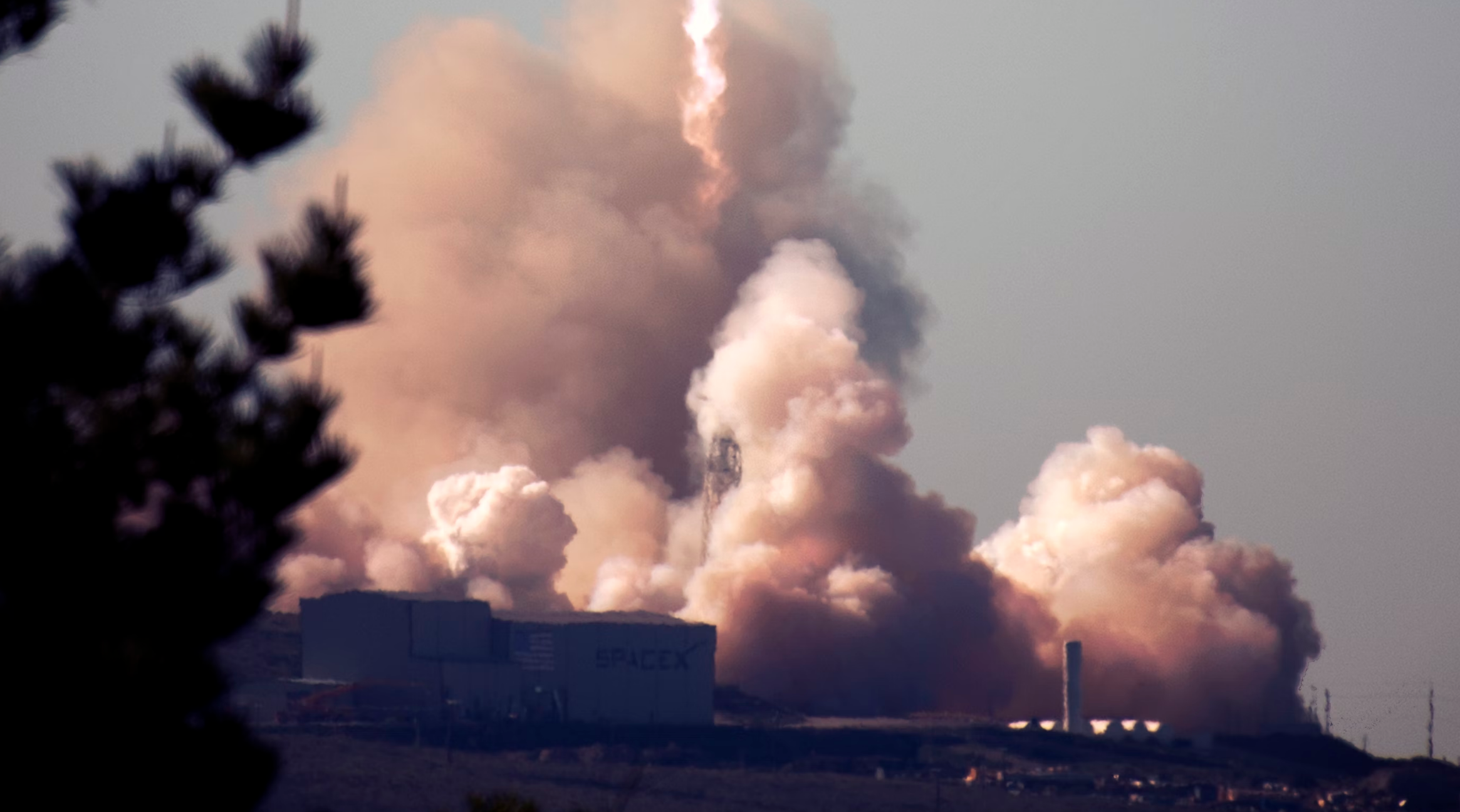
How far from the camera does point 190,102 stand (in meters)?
28.8

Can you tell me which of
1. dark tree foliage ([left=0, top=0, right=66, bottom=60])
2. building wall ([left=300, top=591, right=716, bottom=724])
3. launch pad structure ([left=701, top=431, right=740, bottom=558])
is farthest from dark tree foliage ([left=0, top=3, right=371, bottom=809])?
launch pad structure ([left=701, top=431, right=740, bottom=558])

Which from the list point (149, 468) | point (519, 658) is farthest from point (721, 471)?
point (149, 468)

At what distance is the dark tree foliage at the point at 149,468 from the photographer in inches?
998

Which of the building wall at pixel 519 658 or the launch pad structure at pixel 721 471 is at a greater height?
the launch pad structure at pixel 721 471

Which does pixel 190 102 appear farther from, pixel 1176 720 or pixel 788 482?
pixel 1176 720

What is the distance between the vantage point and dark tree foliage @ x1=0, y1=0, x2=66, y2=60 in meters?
27.7

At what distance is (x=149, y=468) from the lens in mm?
27984

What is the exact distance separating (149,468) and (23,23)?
550cm

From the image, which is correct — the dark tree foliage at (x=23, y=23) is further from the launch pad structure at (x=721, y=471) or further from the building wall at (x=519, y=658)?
the launch pad structure at (x=721, y=471)

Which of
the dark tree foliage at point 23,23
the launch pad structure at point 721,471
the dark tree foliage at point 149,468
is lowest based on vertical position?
the dark tree foliage at point 149,468

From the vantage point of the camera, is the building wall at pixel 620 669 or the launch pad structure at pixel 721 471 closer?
the building wall at pixel 620 669

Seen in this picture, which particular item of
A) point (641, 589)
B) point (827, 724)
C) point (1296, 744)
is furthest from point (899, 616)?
point (1296, 744)

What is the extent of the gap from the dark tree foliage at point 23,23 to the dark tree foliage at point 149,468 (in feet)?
5.06

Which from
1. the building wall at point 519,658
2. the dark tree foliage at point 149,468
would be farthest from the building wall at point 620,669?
the dark tree foliage at point 149,468
